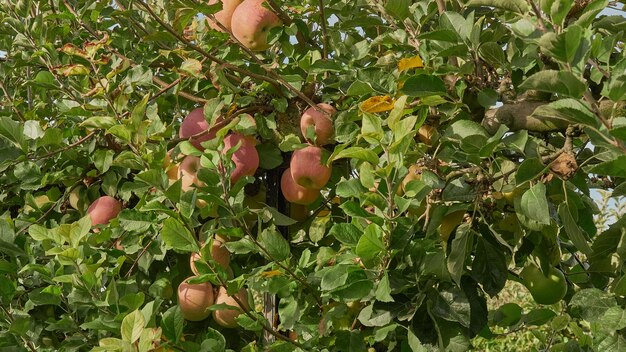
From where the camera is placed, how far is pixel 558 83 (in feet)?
2.91

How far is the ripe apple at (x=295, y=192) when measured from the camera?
155 centimetres

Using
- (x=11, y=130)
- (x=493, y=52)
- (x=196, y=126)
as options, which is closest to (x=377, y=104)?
(x=493, y=52)

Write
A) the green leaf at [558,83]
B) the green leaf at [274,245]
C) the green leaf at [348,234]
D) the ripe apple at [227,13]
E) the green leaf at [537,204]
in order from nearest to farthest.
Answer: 1. the green leaf at [558,83]
2. the green leaf at [537,204]
3. the green leaf at [348,234]
4. the green leaf at [274,245]
5. the ripe apple at [227,13]

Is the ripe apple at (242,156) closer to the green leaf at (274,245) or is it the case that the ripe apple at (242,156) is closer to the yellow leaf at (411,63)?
the green leaf at (274,245)

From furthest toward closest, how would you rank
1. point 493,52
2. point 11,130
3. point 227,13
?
point 227,13, point 11,130, point 493,52

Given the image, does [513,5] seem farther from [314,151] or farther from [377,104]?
[314,151]

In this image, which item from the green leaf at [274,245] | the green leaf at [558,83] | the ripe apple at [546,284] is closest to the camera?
the green leaf at [558,83]

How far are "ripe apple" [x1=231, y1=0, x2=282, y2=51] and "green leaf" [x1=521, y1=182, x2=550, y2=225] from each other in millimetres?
777

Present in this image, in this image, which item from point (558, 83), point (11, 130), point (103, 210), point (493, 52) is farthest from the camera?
point (103, 210)

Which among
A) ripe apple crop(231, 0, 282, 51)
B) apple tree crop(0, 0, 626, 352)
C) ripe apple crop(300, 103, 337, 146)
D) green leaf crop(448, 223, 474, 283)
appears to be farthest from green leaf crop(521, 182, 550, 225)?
ripe apple crop(231, 0, 282, 51)

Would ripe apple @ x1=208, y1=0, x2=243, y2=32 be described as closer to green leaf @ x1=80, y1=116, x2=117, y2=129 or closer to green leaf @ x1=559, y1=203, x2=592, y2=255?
green leaf @ x1=80, y1=116, x2=117, y2=129

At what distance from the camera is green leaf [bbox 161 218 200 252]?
123 centimetres

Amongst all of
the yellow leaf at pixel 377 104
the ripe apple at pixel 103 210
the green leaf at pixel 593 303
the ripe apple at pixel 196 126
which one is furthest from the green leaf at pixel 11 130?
the green leaf at pixel 593 303

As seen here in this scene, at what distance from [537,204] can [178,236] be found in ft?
1.84
